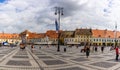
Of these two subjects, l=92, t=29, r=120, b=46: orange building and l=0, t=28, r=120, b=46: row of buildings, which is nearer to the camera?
l=92, t=29, r=120, b=46: orange building

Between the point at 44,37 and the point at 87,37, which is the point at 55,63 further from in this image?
the point at 44,37

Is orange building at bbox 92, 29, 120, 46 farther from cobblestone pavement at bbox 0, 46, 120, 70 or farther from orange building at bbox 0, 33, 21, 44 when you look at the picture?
cobblestone pavement at bbox 0, 46, 120, 70

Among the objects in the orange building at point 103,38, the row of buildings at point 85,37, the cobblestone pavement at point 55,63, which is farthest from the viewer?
the row of buildings at point 85,37

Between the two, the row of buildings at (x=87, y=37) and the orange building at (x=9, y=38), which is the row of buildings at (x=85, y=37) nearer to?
the row of buildings at (x=87, y=37)

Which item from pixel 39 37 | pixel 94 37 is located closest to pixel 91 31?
pixel 94 37

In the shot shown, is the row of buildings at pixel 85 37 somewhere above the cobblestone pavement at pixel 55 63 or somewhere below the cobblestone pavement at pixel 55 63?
above

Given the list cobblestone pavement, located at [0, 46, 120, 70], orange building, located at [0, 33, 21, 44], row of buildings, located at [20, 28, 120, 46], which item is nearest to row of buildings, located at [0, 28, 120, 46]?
row of buildings, located at [20, 28, 120, 46]

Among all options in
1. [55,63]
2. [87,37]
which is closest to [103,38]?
[87,37]

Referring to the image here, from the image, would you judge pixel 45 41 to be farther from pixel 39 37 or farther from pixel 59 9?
pixel 59 9

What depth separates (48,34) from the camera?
517 feet

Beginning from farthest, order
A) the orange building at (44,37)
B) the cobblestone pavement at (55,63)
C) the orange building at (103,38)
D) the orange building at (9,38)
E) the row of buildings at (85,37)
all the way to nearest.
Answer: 1. the orange building at (9,38)
2. the orange building at (44,37)
3. the row of buildings at (85,37)
4. the orange building at (103,38)
5. the cobblestone pavement at (55,63)

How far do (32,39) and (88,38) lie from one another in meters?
51.2

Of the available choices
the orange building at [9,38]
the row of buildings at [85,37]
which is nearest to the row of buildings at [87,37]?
the row of buildings at [85,37]

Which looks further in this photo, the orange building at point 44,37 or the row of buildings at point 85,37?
the orange building at point 44,37
